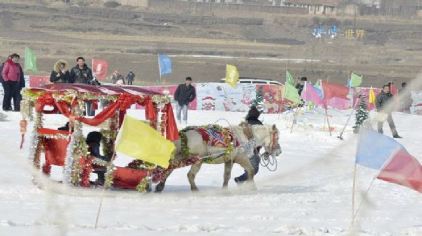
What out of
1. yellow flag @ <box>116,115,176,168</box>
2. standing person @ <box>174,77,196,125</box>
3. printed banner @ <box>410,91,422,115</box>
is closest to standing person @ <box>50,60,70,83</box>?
standing person @ <box>174,77,196,125</box>

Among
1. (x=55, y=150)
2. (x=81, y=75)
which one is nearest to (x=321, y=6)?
(x=81, y=75)

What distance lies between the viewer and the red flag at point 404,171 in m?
12.4

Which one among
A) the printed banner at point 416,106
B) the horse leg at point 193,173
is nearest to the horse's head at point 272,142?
the horse leg at point 193,173

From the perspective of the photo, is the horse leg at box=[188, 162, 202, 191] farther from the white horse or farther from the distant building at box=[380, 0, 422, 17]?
the distant building at box=[380, 0, 422, 17]

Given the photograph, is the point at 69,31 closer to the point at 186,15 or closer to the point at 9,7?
the point at 9,7

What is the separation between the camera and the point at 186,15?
107688 mm

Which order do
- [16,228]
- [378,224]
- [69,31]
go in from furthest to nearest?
[69,31] < [378,224] < [16,228]

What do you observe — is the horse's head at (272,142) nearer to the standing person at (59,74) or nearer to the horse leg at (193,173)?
the horse leg at (193,173)

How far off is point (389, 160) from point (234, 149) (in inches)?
173

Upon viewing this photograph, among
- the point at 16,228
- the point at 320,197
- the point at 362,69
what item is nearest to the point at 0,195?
the point at 16,228

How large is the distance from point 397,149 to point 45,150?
212 inches

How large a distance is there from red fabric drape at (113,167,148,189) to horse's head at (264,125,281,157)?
6.89 ft

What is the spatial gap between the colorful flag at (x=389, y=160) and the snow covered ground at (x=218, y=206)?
523 mm

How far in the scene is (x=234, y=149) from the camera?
16719 millimetres
